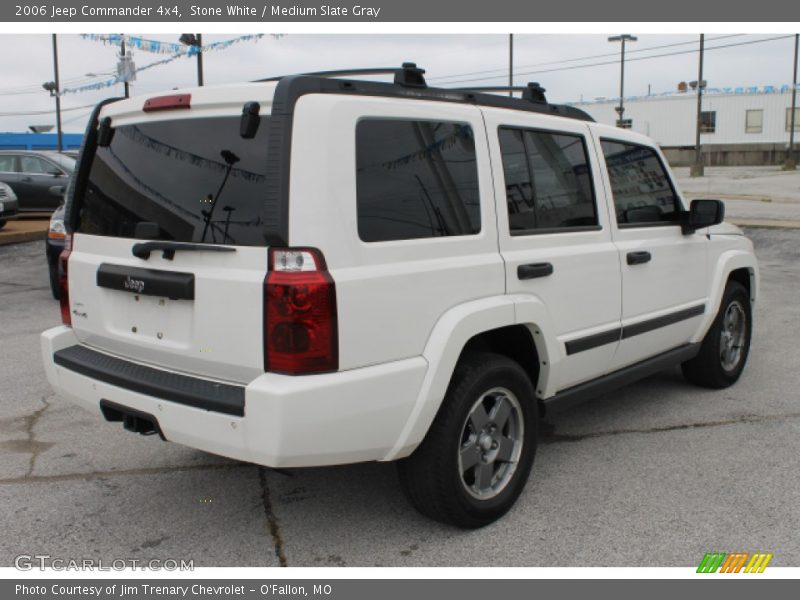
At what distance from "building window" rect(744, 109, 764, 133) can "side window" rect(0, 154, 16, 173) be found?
53895 millimetres

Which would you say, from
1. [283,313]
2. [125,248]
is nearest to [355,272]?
[283,313]

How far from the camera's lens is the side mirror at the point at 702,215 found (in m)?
4.81

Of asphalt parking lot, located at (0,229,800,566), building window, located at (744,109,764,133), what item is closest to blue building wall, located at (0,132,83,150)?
building window, located at (744,109,764,133)

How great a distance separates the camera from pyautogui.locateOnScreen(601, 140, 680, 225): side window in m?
4.45

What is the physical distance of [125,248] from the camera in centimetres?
341

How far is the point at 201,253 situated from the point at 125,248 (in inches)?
22.0

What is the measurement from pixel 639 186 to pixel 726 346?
1705 mm

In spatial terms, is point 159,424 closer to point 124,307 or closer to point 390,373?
point 124,307

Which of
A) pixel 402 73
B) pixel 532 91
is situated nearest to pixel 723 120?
pixel 532 91

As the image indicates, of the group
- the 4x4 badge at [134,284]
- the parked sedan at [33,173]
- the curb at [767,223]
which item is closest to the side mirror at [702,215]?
the 4x4 badge at [134,284]

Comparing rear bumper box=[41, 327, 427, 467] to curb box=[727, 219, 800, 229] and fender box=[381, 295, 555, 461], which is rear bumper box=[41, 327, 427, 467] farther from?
curb box=[727, 219, 800, 229]

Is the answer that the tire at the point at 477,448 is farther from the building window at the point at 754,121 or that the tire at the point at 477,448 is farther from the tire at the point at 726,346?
the building window at the point at 754,121

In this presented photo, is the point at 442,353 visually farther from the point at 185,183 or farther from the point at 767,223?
the point at 767,223

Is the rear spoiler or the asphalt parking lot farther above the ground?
the rear spoiler
